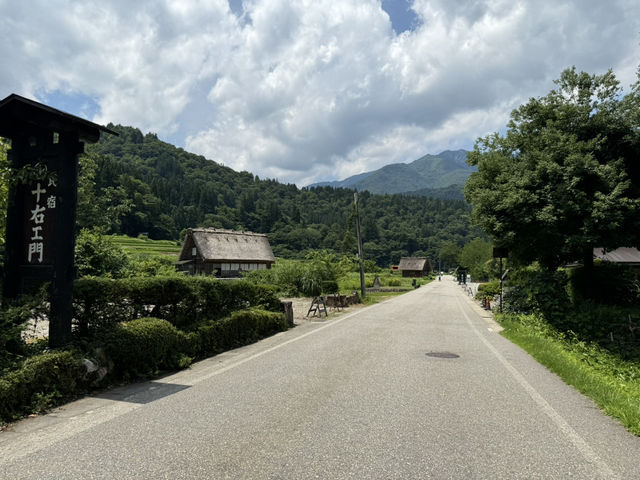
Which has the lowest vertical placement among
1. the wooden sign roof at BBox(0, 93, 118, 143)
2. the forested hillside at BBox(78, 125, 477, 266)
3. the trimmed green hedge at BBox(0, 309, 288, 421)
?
the trimmed green hedge at BBox(0, 309, 288, 421)

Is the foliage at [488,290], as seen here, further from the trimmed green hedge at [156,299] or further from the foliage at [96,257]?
the foliage at [96,257]

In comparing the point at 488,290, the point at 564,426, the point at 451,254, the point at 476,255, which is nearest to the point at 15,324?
the point at 564,426

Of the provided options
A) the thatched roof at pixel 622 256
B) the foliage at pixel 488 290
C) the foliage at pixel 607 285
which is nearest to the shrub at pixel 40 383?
the foliage at pixel 607 285

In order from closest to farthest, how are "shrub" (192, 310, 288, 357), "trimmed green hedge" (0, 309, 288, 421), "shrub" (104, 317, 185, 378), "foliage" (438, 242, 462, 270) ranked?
"trimmed green hedge" (0, 309, 288, 421)
"shrub" (104, 317, 185, 378)
"shrub" (192, 310, 288, 357)
"foliage" (438, 242, 462, 270)

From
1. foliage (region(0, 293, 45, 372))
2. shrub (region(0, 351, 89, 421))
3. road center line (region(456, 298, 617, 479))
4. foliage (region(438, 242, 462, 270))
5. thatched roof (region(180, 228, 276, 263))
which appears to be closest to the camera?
road center line (region(456, 298, 617, 479))

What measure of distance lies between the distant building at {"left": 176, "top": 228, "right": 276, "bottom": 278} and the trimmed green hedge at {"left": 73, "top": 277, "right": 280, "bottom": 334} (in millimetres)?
38177

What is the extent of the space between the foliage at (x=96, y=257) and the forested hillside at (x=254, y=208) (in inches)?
2757

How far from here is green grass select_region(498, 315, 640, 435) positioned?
5340 millimetres

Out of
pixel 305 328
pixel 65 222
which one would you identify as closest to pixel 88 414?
pixel 65 222

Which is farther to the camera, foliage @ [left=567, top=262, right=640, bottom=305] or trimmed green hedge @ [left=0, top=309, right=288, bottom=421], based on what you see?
foliage @ [left=567, top=262, right=640, bottom=305]

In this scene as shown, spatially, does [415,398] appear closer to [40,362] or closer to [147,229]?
[40,362]

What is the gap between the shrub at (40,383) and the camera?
4.57m

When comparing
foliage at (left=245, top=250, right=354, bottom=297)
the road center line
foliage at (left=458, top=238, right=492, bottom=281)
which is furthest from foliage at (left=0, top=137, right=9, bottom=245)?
foliage at (left=458, top=238, right=492, bottom=281)

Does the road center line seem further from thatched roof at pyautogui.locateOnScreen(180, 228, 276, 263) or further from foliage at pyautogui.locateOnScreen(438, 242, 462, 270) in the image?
foliage at pyautogui.locateOnScreen(438, 242, 462, 270)
